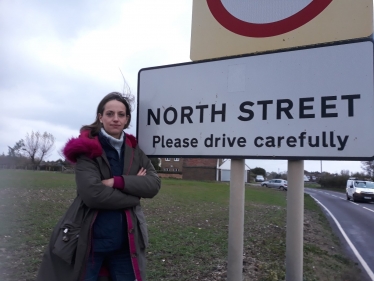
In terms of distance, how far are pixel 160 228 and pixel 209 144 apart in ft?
21.4

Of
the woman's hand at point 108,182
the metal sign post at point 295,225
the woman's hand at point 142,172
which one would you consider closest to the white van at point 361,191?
the metal sign post at point 295,225

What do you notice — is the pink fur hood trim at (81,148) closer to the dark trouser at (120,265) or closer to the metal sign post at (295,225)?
the dark trouser at (120,265)

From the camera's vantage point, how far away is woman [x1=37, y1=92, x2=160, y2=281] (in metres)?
1.74

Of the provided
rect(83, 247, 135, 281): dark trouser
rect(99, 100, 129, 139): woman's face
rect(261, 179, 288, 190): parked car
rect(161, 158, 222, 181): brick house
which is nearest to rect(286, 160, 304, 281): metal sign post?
rect(83, 247, 135, 281): dark trouser

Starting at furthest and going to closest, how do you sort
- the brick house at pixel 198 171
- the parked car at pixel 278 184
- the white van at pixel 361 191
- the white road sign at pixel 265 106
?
the brick house at pixel 198 171, the parked car at pixel 278 184, the white van at pixel 361 191, the white road sign at pixel 265 106

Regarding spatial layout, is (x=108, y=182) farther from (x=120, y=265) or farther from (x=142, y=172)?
(x=120, y=265)

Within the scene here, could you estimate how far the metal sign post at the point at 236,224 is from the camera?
1.81 meters

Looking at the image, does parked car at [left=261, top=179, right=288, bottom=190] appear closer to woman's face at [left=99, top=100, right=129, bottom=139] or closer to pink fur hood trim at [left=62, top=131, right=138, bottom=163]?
woman's face at [left=99, top=100, right=129, bottom=139]

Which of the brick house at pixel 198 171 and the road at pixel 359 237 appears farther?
the brick house at pixel 198 171

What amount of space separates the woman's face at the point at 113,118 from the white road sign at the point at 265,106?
0.42ft

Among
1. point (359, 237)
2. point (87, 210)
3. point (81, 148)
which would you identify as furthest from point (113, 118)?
point (359, 237)

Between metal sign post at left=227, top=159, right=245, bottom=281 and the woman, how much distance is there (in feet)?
1.45

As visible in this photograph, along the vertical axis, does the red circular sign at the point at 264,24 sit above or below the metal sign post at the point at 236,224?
above

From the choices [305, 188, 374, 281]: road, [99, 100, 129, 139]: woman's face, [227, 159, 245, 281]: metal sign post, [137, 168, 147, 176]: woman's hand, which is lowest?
[305, 188, 374, 281]: road
